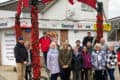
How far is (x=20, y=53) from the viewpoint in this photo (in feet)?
50.4

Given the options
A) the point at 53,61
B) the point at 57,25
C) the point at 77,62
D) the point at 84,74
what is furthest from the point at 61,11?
the point at 53,61

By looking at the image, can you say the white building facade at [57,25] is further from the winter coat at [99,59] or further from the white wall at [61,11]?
the winter coat at [99,59]

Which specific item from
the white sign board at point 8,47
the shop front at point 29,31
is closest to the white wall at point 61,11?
the shop front at point 29,31

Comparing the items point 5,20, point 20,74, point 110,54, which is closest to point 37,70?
point 20,74

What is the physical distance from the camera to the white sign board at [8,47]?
29.0 m

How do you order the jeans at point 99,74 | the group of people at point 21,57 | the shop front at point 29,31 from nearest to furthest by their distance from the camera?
the group of people at point 21,57, the jeans at point 99,74, the shop front at point 29,31

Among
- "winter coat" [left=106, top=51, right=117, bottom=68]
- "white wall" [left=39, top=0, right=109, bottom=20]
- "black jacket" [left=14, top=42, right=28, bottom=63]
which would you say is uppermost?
"white wall" [left=39, top=0, right=109, bottom=20]

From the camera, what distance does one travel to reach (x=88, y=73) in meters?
16.3

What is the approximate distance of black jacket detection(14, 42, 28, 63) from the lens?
15297mm

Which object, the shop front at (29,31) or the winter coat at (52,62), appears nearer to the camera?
the winter coat at (52,62)

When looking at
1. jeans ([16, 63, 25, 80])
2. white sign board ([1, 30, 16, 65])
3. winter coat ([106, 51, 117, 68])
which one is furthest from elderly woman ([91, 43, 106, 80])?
white sign board ([1, 30, 16, 65])

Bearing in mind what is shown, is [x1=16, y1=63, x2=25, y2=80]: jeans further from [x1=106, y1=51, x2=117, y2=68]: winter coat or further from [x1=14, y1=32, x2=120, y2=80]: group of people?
[x1=106, y1=51, x2=117, y2=68]: winter coat

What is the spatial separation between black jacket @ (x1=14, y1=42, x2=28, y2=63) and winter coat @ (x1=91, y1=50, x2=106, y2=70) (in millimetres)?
2543

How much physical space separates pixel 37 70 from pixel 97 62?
136 inches
